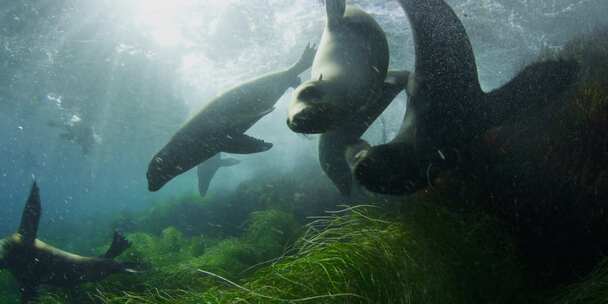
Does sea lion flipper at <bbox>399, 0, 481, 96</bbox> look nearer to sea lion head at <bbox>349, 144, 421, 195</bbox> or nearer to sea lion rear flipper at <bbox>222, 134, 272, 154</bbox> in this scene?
sea lion head at <bbox>349, 144, 421, 195</bbox>

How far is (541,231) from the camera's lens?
2721mm

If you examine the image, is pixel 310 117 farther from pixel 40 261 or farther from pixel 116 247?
pixel 40 261

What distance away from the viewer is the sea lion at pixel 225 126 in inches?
226

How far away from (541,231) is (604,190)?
1.76ft

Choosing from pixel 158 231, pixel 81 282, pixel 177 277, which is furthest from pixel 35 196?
pixel 158 231

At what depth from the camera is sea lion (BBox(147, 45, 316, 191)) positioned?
5742 mm

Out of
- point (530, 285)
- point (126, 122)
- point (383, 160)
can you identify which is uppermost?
point (383, 160)

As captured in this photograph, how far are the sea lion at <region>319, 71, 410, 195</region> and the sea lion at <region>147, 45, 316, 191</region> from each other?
1.83m

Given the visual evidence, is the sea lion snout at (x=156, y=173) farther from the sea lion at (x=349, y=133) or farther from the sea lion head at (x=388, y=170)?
the sea lion head at (x=388, y=170)

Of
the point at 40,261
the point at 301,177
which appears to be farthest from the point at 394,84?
the point at 301,177

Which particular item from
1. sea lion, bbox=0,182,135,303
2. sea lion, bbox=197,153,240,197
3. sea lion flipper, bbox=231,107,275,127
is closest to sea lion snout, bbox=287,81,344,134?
sea lion flipper, bbox=231,107,275,127

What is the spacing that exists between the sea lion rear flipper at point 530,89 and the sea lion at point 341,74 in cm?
102

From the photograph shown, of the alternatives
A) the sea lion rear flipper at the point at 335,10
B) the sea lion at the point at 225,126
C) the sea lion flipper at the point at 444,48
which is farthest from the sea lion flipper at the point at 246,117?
the sea lion flipper at the point at 444,48

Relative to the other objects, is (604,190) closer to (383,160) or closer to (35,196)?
(383,160)
